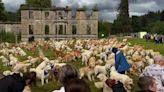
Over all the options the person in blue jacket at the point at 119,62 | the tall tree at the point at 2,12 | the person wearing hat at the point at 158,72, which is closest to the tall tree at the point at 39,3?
the tall tree at the point at 2,12

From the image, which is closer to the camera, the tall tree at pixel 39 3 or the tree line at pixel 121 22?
the tall tree at pixel 39 3

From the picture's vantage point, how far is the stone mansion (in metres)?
97.0

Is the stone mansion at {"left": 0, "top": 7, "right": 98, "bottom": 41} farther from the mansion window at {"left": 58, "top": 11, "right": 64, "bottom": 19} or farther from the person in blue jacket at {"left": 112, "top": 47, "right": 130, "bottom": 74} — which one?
the person in blue jacket at {"left": 112, "top": 47, "right": 130, "bottom": 74}

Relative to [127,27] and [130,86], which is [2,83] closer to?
[130,86]

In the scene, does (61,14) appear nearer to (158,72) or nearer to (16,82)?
(158,72)

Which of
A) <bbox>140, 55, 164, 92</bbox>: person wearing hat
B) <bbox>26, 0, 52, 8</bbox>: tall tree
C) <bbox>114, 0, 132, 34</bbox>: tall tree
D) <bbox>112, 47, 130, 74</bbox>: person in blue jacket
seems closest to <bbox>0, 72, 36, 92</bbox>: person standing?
<bbox>140, 55, 164, 92</bbox>: person wearing hat

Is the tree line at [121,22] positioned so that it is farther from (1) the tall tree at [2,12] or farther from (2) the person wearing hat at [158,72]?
(2) the person wearing hat at [158,72]

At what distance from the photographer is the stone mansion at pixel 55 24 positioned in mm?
97000

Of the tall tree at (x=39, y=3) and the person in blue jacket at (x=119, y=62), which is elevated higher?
the tall tree at (x=39, y=3)

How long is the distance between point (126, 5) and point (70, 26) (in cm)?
2898

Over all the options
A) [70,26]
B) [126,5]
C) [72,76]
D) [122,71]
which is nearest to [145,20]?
[126,5]

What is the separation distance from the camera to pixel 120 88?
8.78 metres

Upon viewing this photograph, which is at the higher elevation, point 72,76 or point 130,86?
point 72,76

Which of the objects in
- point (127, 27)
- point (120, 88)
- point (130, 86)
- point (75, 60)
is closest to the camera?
point (120, 88)
